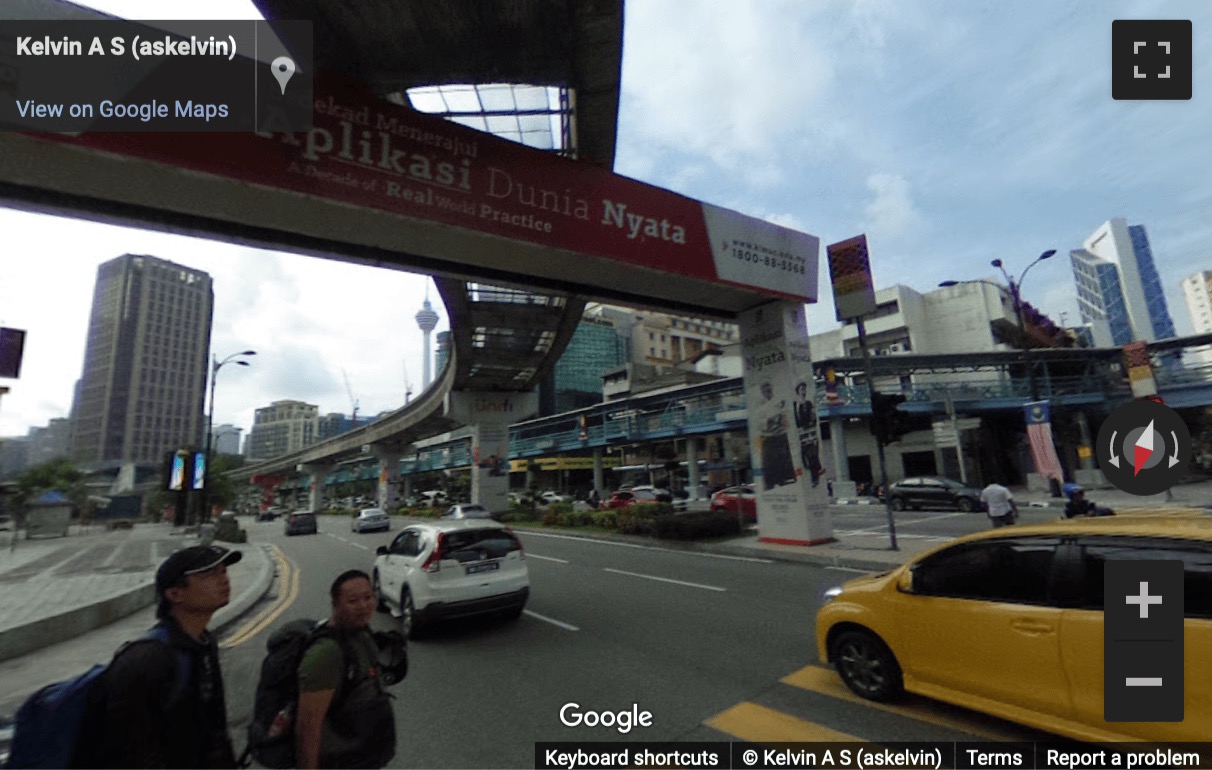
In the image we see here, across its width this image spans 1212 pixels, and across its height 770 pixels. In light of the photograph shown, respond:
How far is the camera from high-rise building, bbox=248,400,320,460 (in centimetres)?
14088

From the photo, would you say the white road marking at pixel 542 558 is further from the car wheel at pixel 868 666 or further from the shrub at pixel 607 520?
the car wheel at pixel 868 666

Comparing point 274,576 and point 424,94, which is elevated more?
point 424,94

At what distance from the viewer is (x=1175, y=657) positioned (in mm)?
3270

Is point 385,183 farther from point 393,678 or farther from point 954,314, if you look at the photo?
point 954,314

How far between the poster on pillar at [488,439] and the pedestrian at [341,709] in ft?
107

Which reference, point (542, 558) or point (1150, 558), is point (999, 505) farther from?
point (542, 558)

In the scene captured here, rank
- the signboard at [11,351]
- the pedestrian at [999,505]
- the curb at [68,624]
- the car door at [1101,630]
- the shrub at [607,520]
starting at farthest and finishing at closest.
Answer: the shrub at [607,520] < the pedestrian at [999,505] < the signboard at [11,351] < the curb at [68,624] < the car door at [1101,630]

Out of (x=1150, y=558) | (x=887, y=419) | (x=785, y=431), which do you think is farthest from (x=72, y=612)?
(x=887, y=419)

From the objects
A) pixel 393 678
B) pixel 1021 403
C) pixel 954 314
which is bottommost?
pixel 393 678

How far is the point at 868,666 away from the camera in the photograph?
4.83 meters

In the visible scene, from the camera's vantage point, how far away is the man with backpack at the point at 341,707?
2309 millimetres

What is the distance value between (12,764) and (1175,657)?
5503 mm

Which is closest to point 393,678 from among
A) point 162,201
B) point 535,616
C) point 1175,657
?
point 1175,657

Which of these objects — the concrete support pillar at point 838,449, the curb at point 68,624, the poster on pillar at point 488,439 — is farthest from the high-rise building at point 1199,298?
the curb at point 68,624
